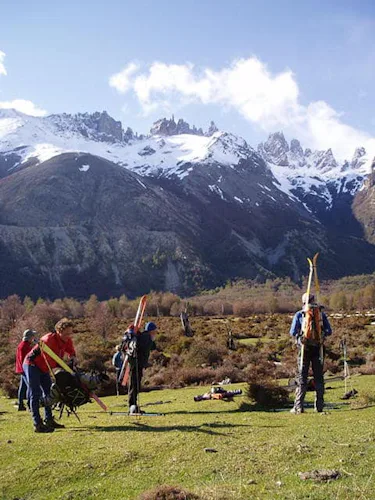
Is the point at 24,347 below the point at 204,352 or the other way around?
the other way around

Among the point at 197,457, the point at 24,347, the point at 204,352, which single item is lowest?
the point at 204,352

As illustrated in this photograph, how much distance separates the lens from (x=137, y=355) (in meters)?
12.4

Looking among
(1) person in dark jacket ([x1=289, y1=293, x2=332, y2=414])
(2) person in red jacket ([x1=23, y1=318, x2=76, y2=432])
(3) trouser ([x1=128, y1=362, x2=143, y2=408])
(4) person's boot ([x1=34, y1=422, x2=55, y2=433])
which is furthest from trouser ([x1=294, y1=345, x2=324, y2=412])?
(4) person's boot ([x1=34, y1=422, x2=55, y2=433])

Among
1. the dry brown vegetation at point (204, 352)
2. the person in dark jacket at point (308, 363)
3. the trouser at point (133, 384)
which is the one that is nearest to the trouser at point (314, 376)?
the person in dark jacket at point (308, 363)

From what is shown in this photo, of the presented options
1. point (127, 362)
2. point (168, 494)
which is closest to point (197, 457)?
point (168, 494)

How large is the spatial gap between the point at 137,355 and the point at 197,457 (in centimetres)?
523

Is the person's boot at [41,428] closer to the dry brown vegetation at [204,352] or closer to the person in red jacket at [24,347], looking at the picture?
the person in red jacket at [24,347]

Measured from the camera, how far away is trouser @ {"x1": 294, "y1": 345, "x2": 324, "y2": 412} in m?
11.4

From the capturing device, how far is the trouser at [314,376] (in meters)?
11.4

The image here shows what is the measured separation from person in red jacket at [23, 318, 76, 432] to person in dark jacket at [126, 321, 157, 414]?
2.09 m

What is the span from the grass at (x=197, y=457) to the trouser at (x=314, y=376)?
1.28 feet

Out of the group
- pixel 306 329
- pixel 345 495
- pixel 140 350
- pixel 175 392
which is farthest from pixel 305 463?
pixel 175 392

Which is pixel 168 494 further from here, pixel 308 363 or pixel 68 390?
pixel 308 363

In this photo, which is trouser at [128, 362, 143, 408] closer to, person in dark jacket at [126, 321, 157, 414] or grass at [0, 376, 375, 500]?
person in dark jacket at [126, 321, 157, 414]
